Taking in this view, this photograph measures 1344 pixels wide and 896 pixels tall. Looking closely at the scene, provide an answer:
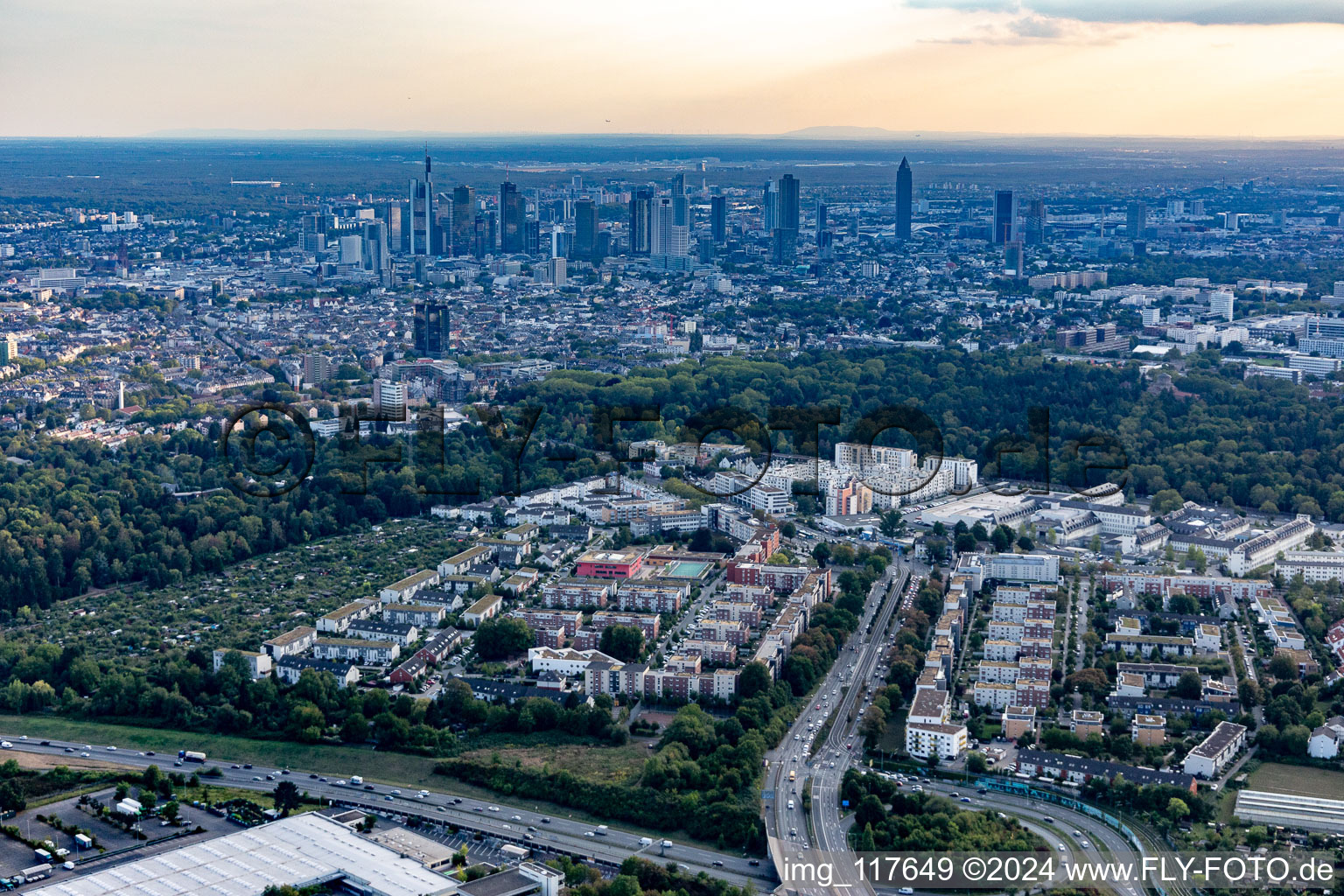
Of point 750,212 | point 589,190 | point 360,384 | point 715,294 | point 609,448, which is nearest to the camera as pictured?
point 609,448

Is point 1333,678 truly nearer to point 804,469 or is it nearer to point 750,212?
point 804,469

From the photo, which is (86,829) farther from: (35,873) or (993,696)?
(993,696)

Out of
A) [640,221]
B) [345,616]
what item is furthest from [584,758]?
[640,221]

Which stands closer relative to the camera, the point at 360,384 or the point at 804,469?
the point at 804,469

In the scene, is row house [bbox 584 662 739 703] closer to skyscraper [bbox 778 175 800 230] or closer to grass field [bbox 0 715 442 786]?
grass field [bbox 0 715 442 786]

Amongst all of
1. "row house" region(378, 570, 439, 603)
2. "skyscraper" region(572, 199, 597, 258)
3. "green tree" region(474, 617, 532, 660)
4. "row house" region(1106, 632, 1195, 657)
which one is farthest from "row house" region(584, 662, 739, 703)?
"skyscraper" region(572, 199, 597, 258)

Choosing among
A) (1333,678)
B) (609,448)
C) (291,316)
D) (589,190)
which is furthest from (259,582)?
(589,190)
